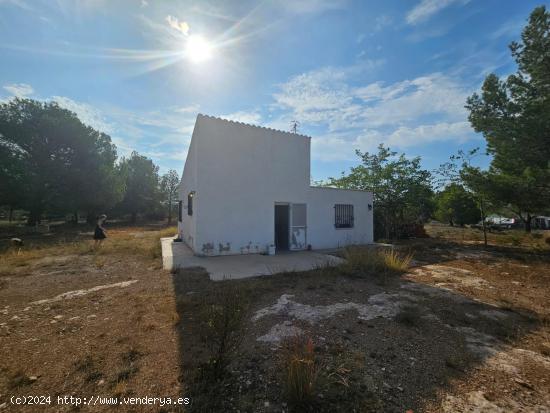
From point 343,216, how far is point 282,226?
124 inches

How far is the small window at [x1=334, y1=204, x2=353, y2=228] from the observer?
11.0 metres

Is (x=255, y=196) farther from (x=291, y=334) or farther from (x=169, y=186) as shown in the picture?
(x=169, y=186)

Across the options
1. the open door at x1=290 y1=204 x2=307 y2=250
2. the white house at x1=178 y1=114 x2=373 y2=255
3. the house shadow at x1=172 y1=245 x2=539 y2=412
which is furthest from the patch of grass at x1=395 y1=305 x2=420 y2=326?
the open door at x1=290 y1=204 x2=307 y2=250

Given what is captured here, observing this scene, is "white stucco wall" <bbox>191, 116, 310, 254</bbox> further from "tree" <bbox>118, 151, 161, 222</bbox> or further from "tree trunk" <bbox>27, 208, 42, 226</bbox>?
"tree" <bbox>118, 151, 161, 222</bbox>

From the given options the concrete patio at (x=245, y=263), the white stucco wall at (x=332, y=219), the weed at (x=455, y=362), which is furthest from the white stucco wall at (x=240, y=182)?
the weed at (x=455, y=362)

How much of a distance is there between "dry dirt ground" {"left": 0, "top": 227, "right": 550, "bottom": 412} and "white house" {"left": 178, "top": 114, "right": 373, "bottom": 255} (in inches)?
117

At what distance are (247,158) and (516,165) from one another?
38.9 feet

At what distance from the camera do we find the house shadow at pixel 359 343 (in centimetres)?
204

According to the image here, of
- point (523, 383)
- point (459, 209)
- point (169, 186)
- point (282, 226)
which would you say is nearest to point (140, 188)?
point (169, 186)

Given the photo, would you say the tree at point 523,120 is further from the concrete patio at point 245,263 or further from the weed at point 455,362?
the weed at point 455,362

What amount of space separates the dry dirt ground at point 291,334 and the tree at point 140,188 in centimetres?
2938

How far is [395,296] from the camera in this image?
458 centimetres

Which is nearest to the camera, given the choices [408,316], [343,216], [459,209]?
[408,316]

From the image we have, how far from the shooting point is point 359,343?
9.43 feet
